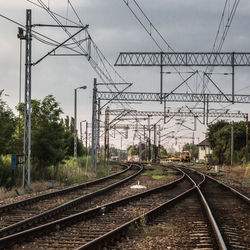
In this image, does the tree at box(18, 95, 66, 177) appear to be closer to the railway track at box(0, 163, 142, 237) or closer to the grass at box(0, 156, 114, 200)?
the grass at box(0, 156, 114, 200)

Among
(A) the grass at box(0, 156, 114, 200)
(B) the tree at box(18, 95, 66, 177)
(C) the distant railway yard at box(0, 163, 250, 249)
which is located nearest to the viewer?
(C) the distant railway yard at box(0, 163, 250, 249)

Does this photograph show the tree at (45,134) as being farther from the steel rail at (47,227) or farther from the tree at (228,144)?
the tree at (228,144)

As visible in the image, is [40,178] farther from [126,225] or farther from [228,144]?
[228,144]

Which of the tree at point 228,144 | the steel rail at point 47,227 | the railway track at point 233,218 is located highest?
the tree at point 228,144

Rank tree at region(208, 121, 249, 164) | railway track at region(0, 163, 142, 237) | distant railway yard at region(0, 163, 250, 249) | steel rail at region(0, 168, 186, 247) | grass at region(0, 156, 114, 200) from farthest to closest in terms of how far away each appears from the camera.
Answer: tree at region(208, 121, 249, 164)
grass at region(0, 156, 114, 200)
railway track at region(0, 163, 142, 237)
distant railway yard at region(0, 163, 250, 249)
steel rail at region(0, 168, 186, 247)

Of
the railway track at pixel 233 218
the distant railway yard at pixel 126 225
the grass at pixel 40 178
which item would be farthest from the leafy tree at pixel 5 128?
the railway track at pixel 233 218

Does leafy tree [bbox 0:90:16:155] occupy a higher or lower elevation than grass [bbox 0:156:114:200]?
higher

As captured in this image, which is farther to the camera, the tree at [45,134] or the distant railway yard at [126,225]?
the tree at [45,134]

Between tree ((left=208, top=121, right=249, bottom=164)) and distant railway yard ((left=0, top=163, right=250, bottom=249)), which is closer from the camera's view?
distant railway yard ((left=0, top=163, right=250, bottom=249))

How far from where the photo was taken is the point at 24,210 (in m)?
11.8

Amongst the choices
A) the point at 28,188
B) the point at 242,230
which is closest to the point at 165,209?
the point at 242,230

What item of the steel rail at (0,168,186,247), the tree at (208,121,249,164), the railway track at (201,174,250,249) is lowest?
Answer: the railway track at (201,174,250,249)

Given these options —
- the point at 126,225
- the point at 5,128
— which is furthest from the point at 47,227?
the point at 5,128

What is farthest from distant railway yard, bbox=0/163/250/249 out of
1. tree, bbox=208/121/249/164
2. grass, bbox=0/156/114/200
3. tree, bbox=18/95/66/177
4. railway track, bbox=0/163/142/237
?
tree, bbox=208/121/249/164
